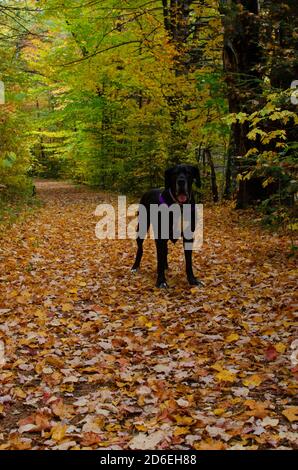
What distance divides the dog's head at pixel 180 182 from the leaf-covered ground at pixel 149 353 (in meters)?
1.39

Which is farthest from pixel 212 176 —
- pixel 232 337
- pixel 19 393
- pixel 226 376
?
pixel 19 393

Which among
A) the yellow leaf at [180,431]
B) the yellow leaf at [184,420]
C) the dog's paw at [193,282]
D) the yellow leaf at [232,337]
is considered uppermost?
the dog's paw at [193,282]

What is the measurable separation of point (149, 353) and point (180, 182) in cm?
254

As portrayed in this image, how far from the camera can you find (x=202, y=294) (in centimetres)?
692

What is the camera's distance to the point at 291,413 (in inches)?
142

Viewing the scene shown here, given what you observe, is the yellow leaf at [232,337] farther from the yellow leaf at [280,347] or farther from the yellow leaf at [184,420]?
the yellow leaf at [184,420]

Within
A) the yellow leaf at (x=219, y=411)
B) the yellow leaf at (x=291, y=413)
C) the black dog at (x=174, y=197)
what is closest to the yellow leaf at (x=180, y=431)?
the yellow leaf at (x=219, y=411)

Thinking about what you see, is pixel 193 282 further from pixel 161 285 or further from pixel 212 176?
pixel 212 176

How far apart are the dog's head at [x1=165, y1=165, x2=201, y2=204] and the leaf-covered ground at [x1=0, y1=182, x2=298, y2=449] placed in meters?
1.39

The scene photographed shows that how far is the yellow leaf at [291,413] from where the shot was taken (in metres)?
3.54

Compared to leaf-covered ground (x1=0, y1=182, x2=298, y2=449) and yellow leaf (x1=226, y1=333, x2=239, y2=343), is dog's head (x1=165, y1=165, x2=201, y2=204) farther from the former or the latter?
yellow leaf (x1=226, y1=333, x2=239, y2=343)

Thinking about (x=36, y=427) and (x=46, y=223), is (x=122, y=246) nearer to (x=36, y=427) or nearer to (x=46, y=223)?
(x=46, y=223)

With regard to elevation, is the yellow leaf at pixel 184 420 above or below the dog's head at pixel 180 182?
Answer: below

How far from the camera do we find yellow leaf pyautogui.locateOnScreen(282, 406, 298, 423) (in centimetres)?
354
